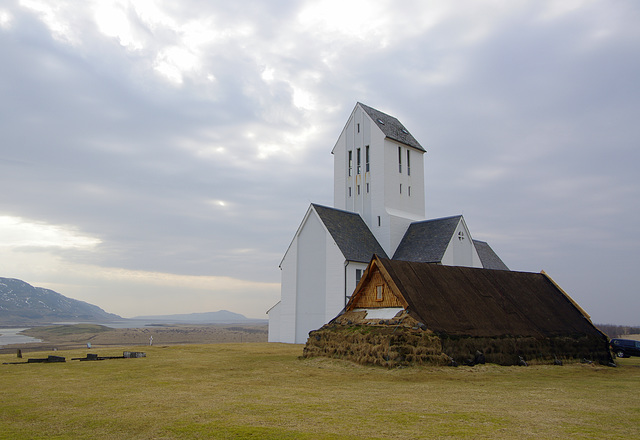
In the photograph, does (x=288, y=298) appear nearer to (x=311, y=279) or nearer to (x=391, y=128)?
(x=311, y=279)

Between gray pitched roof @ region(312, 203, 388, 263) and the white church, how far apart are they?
3.8 inches

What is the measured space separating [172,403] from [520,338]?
699 inches

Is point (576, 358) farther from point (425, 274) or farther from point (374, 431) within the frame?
point (374, 431)

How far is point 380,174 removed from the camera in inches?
1710

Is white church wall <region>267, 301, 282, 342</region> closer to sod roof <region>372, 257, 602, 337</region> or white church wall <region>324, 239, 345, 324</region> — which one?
white church wall <region>324, 239, 345, 324</region>

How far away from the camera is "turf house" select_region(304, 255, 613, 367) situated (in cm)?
2069

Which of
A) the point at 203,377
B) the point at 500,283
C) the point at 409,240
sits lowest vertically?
the point at 203,377

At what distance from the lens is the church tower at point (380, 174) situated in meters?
43.2

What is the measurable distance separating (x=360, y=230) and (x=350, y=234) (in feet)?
7.27

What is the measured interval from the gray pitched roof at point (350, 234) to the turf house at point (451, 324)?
484 inches

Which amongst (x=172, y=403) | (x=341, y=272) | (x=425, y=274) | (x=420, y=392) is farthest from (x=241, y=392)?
(x=341, y=272)

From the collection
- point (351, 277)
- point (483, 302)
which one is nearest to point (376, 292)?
point (483, 302)

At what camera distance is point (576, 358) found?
24484 mm

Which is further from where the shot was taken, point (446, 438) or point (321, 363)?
point (321, 363)
